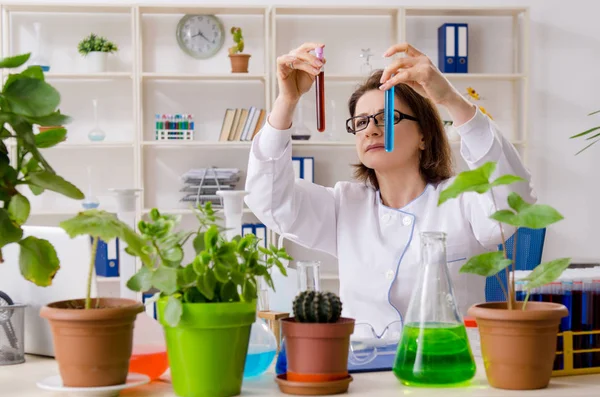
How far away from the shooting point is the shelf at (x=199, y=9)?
4188 mm

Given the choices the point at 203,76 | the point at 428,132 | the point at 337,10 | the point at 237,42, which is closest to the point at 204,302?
the point at 428,132

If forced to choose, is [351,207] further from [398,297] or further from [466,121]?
[466,121]

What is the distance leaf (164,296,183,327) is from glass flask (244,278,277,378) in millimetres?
194

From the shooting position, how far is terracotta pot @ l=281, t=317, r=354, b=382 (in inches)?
41.4

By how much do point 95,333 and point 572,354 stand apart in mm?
706

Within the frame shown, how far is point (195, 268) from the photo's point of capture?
1028 mm

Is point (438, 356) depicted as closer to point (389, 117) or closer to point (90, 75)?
point (389, 117)

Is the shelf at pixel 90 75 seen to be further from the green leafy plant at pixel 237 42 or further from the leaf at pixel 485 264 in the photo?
the leaf at pixel 485 264

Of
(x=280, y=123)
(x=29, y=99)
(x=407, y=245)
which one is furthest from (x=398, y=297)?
(x=29, y=99)

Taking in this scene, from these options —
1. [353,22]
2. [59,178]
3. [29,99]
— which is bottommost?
[59,178]

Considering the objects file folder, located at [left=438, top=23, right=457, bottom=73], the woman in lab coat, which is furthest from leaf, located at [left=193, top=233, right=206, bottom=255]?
file folder, located at [left=438, top=23, right=457, bottom=73]

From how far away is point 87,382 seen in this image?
1.04m

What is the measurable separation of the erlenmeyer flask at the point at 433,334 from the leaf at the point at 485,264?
53 millimetres

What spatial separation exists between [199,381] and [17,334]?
56cm
